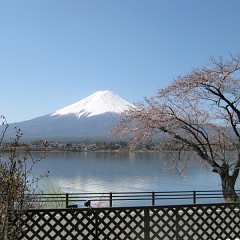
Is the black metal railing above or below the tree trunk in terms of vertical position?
below

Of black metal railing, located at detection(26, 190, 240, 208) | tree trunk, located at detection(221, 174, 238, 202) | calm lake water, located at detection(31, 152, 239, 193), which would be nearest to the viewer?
black metal railing, located at detection(26, 190, 240, 208)

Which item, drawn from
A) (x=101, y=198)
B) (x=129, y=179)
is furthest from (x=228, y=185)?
(x=129, y=179)

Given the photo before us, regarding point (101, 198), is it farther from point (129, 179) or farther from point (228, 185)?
point (129, 179)

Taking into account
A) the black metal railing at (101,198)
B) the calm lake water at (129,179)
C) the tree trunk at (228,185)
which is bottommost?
the black metal railing at (101,198)

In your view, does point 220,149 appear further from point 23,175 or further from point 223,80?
point 23,175

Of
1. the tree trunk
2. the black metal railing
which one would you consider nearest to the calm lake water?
the black metal railing

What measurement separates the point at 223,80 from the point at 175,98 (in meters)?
2.17

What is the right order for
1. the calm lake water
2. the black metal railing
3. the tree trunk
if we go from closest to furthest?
the black metal railing → the tree trunk → the calm lake water

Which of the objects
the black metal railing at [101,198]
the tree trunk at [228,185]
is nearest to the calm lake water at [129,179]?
→ the black metal railing at [101,198]

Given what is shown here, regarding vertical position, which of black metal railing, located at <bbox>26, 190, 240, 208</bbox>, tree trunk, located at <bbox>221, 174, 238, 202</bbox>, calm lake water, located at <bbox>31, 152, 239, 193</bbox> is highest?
calm lake water, located at <bbox>31, 152, 239, 193</bbox>

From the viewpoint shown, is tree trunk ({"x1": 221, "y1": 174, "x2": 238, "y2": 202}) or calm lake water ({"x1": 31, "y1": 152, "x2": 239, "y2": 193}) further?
calm lake water ({"x1": 31, "y1": 152, "x2": 239, "y2": 193})

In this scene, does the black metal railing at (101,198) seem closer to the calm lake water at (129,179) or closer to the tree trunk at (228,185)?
the tree trunk at (228,185)

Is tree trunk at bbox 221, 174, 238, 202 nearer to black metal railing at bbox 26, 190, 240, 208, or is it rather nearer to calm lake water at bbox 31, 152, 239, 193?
black metal railing at bbox 26, 190, 240, 208

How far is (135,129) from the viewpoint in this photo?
57.6ft
